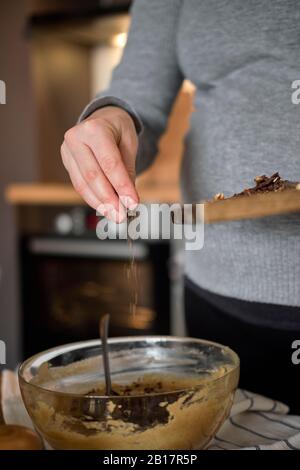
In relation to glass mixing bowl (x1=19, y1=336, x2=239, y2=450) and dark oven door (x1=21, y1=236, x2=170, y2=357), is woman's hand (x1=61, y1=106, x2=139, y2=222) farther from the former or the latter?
dark oven door (x1=21, y1=236, x2=170, y2=357)

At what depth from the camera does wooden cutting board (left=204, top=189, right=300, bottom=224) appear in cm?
33

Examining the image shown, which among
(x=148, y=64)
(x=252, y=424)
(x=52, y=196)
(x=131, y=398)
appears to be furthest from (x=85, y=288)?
(x=131, y=398)

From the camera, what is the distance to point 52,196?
1.90 metres

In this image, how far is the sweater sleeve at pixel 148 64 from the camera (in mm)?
606

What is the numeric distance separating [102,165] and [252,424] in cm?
25

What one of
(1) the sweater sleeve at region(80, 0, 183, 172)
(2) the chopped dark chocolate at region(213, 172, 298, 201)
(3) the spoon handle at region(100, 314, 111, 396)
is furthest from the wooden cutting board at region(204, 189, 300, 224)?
(1) the sweater sleeve at region(80, 0, 183, 172)

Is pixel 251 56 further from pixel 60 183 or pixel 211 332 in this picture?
pixel 60 183

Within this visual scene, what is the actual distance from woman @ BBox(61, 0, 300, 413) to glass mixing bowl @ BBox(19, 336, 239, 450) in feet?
0.28

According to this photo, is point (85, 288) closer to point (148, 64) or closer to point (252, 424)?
point (148, 64)

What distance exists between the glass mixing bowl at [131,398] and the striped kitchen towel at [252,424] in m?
0.04

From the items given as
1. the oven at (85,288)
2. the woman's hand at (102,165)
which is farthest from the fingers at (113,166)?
the oven at (85,288)

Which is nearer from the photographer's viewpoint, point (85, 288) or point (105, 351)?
point (105, 351)

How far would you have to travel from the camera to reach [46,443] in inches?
17.0

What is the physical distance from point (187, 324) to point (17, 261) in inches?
55.0
